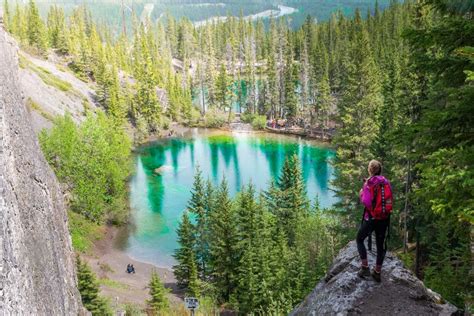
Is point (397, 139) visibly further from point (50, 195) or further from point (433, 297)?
point (50, 195)

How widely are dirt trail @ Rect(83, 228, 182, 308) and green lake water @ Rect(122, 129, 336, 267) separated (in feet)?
3.89

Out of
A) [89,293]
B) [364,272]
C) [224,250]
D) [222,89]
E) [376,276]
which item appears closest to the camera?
[376,276]

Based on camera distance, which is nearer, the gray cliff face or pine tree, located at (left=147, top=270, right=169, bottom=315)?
the gray cliff face

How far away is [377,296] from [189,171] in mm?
49240

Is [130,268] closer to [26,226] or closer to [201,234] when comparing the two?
[201,234]

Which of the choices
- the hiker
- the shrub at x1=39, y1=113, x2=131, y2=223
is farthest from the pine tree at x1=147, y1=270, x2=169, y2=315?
the shrub at x1=39, y1=113, x2=131, y2=223

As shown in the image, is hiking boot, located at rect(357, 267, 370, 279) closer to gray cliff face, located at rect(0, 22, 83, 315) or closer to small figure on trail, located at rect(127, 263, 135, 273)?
gray cliff face, located at rect(0, 22, 83, 315)

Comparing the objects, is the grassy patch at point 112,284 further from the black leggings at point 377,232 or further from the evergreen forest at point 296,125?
the black leggings at point 377,232

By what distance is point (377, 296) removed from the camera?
9.17 metres

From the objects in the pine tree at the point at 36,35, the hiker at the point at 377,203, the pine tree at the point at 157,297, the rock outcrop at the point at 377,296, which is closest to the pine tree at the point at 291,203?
the pine tree at the point at 157,297

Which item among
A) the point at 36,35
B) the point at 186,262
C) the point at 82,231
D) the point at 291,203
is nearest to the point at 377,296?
the point at 186,262

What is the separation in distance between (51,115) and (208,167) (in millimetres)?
19396

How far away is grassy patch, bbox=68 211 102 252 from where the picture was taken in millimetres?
36275

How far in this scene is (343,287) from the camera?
9461 millimetres
